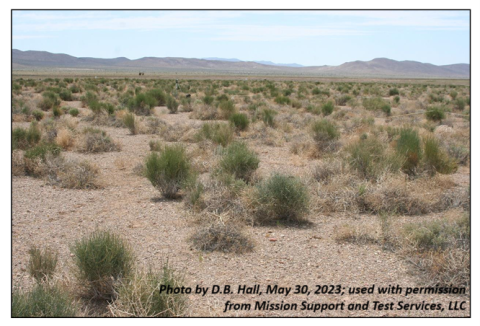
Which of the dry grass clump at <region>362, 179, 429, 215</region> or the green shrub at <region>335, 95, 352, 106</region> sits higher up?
the green shrub at <region>335, 95, 352, 106</region>

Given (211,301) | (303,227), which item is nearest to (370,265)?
(303,227)

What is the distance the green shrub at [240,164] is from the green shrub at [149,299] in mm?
5674

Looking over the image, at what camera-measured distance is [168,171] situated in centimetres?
1028

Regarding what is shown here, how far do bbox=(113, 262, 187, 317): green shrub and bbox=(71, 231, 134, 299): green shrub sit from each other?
48 cm

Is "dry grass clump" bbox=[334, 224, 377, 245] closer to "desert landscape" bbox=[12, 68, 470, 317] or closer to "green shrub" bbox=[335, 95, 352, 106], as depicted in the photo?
"desert landscape" bbox=[12, 68, 470, 317]

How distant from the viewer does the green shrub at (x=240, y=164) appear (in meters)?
10.8

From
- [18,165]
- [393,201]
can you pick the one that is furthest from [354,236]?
[18,165]

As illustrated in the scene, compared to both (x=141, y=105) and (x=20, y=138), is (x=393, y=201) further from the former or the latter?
(x=141, y=105)

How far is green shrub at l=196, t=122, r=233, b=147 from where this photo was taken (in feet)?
51.3

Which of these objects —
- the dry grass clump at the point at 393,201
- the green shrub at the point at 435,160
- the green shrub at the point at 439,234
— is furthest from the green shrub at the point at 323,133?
the green shrub at the point at 439,234

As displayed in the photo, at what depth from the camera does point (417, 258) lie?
6.54 m

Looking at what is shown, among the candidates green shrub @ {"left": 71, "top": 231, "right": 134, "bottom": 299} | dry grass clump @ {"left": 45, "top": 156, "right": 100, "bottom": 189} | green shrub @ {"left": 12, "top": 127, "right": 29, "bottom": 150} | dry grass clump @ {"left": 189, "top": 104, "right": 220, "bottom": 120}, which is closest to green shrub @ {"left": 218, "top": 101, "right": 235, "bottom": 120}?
dry grass clump @ {"left": 189, "top": 104, "right": 220, "bottom": 120}

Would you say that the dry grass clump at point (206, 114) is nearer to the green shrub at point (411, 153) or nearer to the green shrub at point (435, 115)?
the green shrub at point (435, 115)

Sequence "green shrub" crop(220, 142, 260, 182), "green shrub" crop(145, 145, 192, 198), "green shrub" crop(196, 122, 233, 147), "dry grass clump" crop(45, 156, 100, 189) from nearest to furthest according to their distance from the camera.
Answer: "green shrub" crop(145, 145, 192, 198), "green shrub" crop(220, 142, 260, 182), "dry grass clump" crop(45, 156, 100, 189), "green shrub" crop(196, 122, 233, 147)
